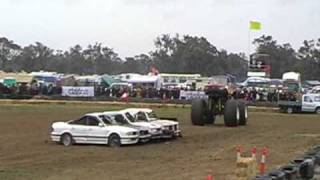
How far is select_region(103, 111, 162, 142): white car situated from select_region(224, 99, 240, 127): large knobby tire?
8.60 m

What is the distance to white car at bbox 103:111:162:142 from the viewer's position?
24766mm

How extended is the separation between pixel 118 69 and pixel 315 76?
2517 inches

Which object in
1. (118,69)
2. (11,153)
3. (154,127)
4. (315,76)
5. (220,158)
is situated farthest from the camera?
(118,69)

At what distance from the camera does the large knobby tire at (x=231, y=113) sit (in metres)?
33.5

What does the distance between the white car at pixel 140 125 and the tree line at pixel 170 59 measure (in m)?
120

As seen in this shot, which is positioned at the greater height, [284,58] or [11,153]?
[284,58]

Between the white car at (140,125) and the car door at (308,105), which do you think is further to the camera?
the car door at (308,105)

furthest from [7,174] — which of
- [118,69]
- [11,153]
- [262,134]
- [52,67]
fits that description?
[118,69]

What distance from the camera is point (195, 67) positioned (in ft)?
493

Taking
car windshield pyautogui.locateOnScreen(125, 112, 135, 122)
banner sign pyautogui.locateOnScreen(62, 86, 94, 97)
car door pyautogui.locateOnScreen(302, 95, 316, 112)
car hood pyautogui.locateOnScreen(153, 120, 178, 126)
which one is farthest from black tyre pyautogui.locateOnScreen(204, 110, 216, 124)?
banner sign pyautogui.locateOnScreen(62, 86, 94, 97)

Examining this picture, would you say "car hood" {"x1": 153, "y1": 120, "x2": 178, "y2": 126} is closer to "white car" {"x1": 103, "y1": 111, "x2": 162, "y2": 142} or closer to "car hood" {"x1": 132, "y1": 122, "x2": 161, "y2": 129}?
"car hood" {"x1": 132, "y1": 122, "x2": 161, "y2": 129}

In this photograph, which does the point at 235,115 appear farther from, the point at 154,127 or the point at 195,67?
the point at 195,67

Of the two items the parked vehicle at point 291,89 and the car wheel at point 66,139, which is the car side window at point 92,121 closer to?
the car wheel at point 66,139

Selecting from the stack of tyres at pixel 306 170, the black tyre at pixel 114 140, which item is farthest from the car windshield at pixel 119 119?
the stack of tyres at pixel 306 170
